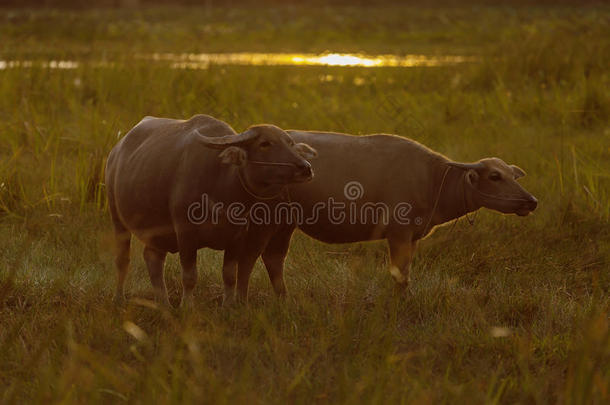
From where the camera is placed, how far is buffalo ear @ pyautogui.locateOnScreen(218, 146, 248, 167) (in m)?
3.31


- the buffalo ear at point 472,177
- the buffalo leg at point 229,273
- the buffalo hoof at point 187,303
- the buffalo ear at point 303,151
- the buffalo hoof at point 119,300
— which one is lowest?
the buffalo hoof at point 119,300

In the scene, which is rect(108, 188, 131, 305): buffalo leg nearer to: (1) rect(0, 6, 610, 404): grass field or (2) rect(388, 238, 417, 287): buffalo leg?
(1) rect(0, 6, 610, 404): grass field

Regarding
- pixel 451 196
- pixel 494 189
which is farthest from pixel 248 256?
pixel 494 189

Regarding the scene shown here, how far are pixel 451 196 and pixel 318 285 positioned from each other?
0.82 meters

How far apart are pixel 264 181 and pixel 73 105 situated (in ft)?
15.9

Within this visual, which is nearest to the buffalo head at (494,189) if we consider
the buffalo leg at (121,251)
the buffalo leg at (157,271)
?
the buffalo leg at (157,271)

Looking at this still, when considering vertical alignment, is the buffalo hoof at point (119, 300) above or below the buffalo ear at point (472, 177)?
below

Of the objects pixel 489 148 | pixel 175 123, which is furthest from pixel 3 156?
pixel 489 148

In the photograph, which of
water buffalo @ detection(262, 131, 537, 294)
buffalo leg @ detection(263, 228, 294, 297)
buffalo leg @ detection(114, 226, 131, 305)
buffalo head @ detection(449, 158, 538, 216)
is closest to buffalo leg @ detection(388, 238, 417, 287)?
water buffalo @ detection(262, 131, 537, 294)

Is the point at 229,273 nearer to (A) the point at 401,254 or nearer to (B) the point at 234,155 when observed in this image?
(B) the point at 234,155

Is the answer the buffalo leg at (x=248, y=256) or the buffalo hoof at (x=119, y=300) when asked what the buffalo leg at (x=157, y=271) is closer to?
the buffalo hoof at (x=119, y=300)

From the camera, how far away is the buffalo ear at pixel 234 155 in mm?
3309

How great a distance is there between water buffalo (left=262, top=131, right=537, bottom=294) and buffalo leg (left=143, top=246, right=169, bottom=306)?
52 cm

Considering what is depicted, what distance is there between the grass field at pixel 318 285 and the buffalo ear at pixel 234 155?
643 millimetres
